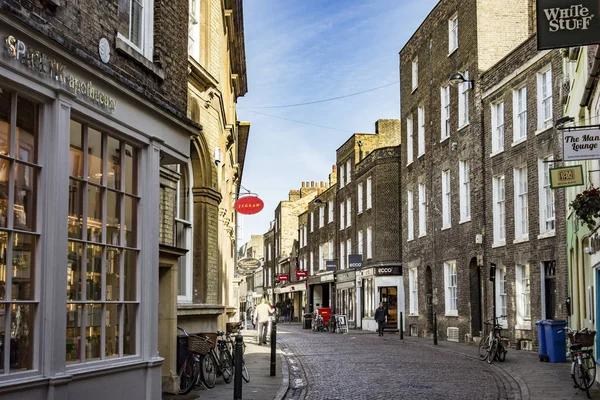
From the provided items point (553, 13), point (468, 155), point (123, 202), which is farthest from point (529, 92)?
point (123, 202)

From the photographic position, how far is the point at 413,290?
3988 centimetres

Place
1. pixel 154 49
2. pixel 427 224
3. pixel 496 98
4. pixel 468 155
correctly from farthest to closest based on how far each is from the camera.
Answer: pixel 427 224 → pixel 468 155 → pixel 496 98 → pixel 154 49

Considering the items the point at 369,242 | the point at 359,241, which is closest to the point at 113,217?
the point at 369,242

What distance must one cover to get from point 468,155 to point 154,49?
22658 mm

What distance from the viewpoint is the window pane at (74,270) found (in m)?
7.88

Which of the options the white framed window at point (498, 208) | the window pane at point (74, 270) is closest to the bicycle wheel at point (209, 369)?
the window pane at point (74, 270)

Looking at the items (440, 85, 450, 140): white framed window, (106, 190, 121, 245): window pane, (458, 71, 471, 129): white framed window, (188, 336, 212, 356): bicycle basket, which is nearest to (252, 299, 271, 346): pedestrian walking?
(458, 71, 471, 129): white framed window

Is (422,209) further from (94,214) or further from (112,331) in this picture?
(94,214)

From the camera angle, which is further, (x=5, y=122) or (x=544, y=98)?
(x=544, y=98)

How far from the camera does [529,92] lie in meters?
26.7

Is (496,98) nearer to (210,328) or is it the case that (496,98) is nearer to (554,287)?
(554,287)

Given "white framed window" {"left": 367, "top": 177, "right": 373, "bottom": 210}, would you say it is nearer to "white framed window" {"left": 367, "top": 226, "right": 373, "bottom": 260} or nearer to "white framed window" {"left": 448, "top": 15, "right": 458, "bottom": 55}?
"white framed window" {"left": 367, "top": 226, "right": 373, "bottom": 260}

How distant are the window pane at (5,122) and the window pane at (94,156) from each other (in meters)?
1.48

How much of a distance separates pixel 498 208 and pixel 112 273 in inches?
870
